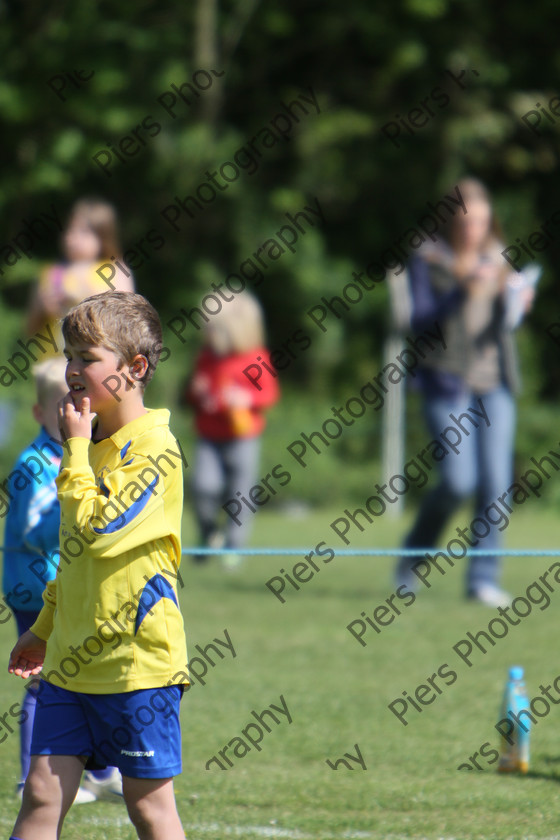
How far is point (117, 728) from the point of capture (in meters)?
2.58

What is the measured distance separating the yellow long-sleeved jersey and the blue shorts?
3 cm

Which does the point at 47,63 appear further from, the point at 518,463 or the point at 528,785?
the point at 528,785

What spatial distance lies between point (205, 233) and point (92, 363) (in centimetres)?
1419

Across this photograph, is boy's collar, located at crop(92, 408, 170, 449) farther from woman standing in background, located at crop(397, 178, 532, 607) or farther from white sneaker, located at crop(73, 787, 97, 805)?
woman standing in background, located at crop(397, 178, 532, 607)

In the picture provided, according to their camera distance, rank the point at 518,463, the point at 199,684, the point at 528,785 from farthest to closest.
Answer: the point at 518,463 < the point at 199,684 < the point at 528,785

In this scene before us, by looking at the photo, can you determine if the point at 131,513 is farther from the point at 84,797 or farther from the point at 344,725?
the point at 344,725

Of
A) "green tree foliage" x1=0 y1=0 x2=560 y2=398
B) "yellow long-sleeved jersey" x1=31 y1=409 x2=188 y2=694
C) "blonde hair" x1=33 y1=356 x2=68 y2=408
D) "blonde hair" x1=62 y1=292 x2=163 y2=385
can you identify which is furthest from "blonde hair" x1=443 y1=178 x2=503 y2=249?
"green tree foliage" x1=0 y1=0 x2=560 y2=398

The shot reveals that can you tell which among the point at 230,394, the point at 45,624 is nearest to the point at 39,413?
the point at 45,624

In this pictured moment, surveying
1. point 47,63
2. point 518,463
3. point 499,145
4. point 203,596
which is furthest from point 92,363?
point 499,145

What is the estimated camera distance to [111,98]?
15.5 metres

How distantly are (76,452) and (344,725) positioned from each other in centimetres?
240

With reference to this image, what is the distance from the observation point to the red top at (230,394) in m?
8.80

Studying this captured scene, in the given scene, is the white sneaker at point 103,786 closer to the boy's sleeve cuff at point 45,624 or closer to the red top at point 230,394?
the boy's sleeve cuff at point 45,624

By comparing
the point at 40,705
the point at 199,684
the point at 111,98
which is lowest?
the point at 199,684
